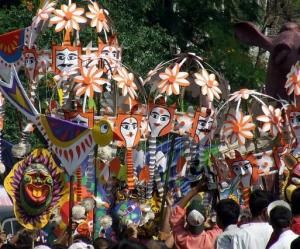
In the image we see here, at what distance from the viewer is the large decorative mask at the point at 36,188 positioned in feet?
32.8

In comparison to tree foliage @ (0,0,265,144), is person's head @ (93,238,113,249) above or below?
below

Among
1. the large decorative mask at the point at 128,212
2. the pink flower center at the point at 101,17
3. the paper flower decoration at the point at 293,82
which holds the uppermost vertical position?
the pink flower center at the point at 101,17

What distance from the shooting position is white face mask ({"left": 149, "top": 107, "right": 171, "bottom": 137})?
11.4 m

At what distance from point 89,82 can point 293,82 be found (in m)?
2.18

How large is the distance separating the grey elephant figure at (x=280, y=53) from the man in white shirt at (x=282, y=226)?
18.7ft

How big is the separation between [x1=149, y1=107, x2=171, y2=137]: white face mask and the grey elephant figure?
2.30m

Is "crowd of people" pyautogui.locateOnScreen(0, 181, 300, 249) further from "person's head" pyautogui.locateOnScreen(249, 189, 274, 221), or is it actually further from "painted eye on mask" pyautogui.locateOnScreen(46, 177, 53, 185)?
"painted eye on mask" pyautogui.locateOnScreen(46, 177, 53, 185)

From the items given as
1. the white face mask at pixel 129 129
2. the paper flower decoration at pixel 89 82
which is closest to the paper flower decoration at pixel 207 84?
the white face mask at pixel 129 129

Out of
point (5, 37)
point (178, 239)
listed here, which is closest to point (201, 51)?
point (5, 37)

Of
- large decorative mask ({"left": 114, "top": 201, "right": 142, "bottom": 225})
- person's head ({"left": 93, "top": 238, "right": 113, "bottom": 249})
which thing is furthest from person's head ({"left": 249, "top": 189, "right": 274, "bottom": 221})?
large decorative mask ({"left": 114, "top": 201, "right": 142, "bottom": 225})

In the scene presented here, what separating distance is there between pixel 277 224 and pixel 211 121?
418cm

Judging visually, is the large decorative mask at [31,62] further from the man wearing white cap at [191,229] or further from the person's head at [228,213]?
the person's head at [228,213]

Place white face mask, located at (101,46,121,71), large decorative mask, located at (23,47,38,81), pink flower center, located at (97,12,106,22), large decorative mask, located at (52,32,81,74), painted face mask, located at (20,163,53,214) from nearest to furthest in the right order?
painted face mask, located at (20,163,53,214), white face mask, located at (101,46,121,71), large decorative mask, located at (52,32,81,74), large decorative mask, located at (23,47,38,81), pink flower center, located at (97,12,106,22)

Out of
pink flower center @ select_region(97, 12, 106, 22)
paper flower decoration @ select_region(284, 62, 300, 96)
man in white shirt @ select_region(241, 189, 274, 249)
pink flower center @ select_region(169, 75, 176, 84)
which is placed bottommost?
man in white shirt @ select_region(241, 189, 274, 249)
